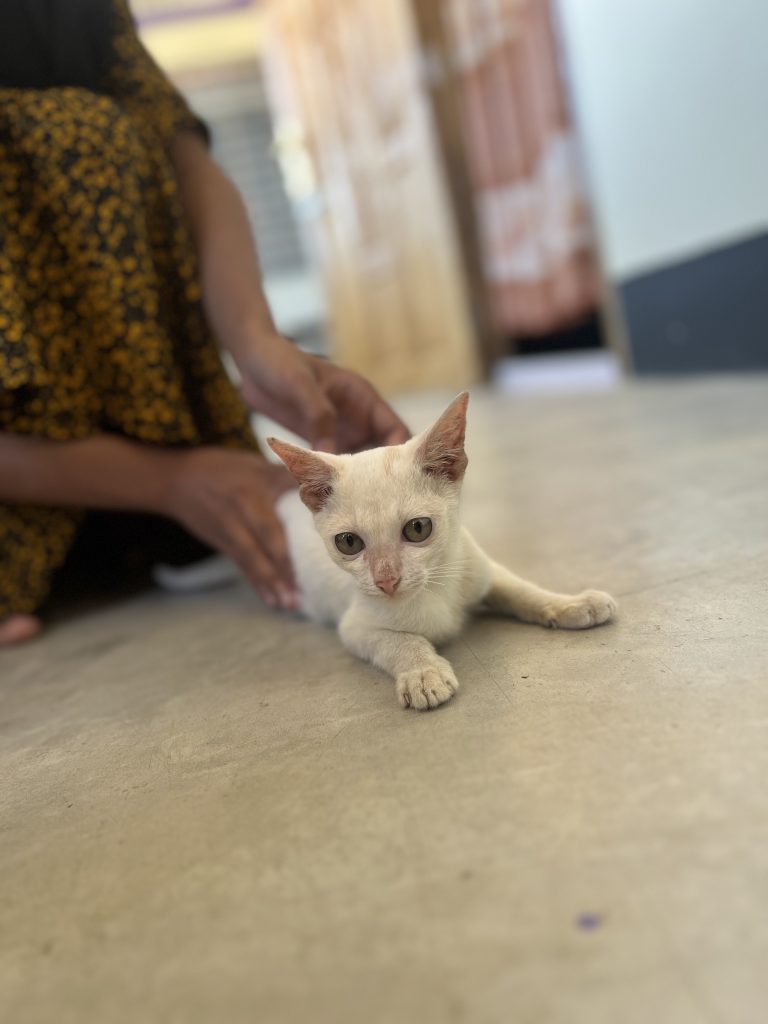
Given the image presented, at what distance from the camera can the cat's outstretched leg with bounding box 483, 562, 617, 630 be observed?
0.95 m

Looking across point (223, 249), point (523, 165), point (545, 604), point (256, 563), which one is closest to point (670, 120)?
point (523, 165)

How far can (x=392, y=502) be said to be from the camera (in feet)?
2.86

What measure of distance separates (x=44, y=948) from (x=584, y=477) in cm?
132

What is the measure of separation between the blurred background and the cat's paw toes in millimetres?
1598

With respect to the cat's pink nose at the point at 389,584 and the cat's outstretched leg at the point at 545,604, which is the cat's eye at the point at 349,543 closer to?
the cat's pink nose at the point at 389,584

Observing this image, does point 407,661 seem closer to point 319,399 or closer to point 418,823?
point 418,823

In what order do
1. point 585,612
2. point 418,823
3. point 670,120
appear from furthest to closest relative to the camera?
1. point 670,120
2. point 585,612
3. point 418,823

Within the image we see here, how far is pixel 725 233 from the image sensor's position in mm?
2404

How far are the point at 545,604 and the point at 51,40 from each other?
122cm

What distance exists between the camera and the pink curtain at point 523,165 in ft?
12.2

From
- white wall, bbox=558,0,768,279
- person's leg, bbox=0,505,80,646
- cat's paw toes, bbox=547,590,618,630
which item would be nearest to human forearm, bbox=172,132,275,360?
person's leg, bbox=0,505,80,646

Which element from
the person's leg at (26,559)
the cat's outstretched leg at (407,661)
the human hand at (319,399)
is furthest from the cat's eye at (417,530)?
the person's leg at (26,559)

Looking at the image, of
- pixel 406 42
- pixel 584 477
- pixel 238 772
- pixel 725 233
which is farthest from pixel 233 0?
pixel 238 772

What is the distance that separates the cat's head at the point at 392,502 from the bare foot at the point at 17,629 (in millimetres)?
728
